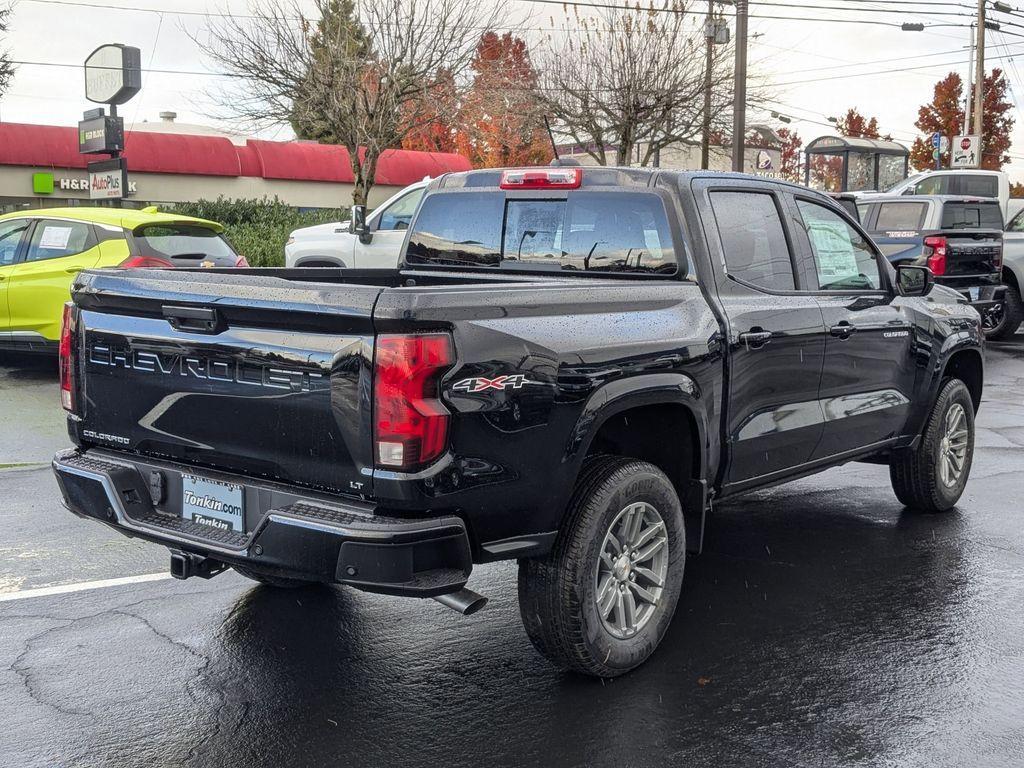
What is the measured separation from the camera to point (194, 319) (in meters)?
3.81

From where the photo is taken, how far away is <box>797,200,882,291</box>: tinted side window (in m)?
5.59

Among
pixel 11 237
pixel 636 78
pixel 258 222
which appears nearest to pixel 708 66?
pixel 636 78

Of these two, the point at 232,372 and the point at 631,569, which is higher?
the point at 232,372

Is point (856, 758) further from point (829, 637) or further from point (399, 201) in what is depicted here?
point (399, 201)

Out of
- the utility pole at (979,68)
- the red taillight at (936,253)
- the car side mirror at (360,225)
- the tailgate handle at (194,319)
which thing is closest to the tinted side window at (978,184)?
the red taillight at (936,253)

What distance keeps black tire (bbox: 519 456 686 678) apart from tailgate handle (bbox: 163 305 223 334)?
136cm

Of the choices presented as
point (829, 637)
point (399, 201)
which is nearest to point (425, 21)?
point (399, 201)

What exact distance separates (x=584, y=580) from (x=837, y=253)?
2685 mm

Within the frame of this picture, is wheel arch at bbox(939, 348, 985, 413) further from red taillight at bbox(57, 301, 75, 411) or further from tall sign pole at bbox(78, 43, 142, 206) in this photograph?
tall sign pole at bbox(78, 43, 142, 206)

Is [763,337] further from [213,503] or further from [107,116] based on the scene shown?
[107,116]

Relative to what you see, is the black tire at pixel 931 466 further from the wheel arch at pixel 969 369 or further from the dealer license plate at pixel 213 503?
the dealer license plate at pixel 213 503

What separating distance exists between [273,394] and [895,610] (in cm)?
304

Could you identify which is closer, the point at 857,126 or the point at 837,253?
the point at 837,253

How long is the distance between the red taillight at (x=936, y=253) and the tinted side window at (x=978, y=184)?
1110 centimetres
